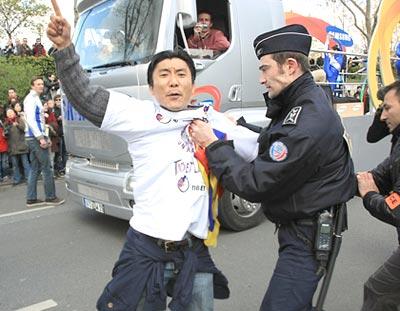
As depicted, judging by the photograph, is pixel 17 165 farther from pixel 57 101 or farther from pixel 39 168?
pixel 39 168

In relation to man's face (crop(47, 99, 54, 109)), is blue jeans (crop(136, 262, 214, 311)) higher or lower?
lower

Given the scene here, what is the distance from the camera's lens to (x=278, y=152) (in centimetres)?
174

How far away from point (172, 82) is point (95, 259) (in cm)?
269

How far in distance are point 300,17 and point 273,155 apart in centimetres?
654

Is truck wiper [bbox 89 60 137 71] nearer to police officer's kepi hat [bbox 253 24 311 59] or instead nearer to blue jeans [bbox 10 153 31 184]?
police officer's kepi hat [bbox 253 24 311 59]

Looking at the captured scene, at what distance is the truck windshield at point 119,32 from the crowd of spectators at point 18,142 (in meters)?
3.22

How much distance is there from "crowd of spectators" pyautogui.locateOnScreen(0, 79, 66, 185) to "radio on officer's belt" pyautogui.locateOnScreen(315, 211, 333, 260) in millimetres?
6471

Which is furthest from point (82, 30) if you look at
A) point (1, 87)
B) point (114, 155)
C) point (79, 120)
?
point (1, 87)

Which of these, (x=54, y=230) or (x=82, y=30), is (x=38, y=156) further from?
(x=82, y=30)

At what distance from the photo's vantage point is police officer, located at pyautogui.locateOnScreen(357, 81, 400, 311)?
2.16m

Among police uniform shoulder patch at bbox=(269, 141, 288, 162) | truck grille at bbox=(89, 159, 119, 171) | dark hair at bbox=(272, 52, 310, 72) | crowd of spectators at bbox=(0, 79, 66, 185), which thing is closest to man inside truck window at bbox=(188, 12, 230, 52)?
truck grille at bbox=(89, 159, 119, 171)

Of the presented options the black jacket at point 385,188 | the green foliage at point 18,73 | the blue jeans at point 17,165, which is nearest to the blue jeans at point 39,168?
the blue jeans at point 17,165

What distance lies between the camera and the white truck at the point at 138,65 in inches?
A: 162

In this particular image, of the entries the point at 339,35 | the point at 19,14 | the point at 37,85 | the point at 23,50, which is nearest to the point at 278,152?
the point at 37,85
